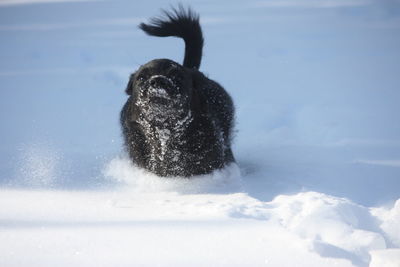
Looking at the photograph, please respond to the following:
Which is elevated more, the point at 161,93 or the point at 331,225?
the point at 161,93

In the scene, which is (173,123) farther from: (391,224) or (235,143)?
(391,224)

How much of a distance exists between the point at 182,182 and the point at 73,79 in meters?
4.11

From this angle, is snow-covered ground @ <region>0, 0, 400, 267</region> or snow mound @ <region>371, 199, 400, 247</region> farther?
snow mound @ <region>371, 199, 400, 247</region>

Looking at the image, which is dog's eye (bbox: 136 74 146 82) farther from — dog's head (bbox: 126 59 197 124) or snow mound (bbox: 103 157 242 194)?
snow mound (bbox: 103 157 242 194)

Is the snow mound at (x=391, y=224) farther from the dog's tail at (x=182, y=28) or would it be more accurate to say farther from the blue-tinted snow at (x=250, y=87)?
the dog's tail at (x=182, y=28)

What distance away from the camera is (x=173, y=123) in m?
3.31

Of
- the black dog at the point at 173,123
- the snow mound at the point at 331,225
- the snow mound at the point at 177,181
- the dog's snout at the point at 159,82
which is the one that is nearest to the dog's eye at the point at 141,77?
the black dog at the point at 173,123

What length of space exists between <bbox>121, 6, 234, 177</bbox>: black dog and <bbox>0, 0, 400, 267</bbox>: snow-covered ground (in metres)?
0.13

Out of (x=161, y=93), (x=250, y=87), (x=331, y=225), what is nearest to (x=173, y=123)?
(x=161, y=93)

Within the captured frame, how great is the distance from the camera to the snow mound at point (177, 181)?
3094 millimetres

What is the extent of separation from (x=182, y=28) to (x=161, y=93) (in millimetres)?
1465

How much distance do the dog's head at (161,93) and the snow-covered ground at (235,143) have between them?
457 mm

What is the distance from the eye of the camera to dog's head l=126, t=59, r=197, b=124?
3076 mm

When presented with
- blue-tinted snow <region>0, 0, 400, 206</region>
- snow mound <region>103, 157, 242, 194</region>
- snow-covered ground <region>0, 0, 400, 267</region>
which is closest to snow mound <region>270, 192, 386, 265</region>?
snow-covered ground <region>0, 0, 400, 267</region>
